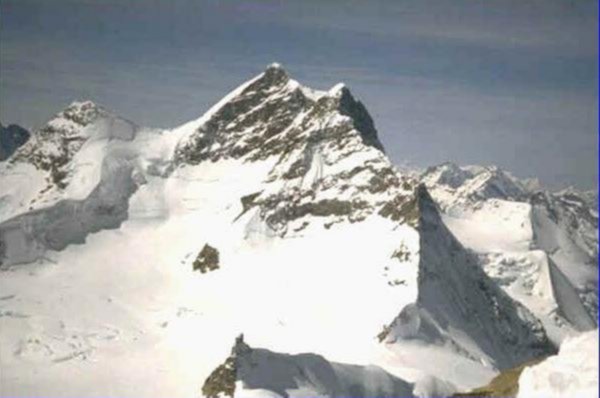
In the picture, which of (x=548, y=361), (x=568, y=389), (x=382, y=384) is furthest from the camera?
(x=382, y=384)

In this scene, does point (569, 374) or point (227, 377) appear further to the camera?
point (227, 377)

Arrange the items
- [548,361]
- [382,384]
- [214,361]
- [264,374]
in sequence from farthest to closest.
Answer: [214,361]
[382,384]
[264,374]
[548,361]

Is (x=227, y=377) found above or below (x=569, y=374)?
below

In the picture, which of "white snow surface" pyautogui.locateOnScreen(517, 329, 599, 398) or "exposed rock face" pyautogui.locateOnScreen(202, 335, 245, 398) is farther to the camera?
"exposed rock face" pyautogui.locateOnScreen(202, 335, 245, 398)

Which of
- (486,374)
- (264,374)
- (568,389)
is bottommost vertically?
(486,374)

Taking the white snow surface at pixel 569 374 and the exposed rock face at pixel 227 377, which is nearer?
the white snow surface at pixel 569 374

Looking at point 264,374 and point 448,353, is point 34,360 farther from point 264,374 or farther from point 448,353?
point 448,353

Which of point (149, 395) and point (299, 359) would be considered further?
point (149, 395)

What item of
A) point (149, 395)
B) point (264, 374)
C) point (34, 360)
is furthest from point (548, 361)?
point (34, 360)

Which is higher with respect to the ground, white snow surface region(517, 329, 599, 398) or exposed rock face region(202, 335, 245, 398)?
white snow surface region(517, 329, 599, 398)

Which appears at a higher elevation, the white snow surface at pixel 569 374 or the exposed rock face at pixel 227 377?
the white snow surface at pixel 569 374

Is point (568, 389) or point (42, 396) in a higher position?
point (568, 389)
